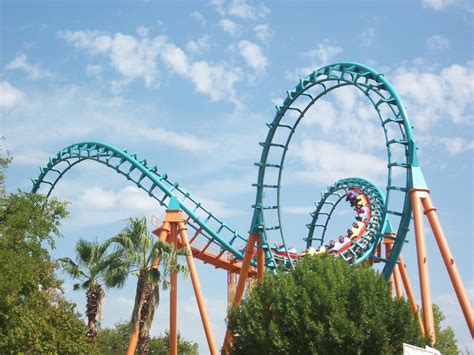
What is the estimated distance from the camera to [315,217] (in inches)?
1401

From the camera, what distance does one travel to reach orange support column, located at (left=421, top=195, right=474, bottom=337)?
63.6 feet

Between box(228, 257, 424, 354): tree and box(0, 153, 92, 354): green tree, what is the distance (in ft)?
19.5

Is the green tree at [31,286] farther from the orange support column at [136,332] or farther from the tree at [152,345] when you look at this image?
Answer: the tree at [152,345]

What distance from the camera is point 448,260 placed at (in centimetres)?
1983

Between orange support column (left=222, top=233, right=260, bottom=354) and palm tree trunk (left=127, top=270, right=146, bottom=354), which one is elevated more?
orange support column (left=222, top=233, right=260, bottom=354)

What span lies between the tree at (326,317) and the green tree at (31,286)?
5.93 m

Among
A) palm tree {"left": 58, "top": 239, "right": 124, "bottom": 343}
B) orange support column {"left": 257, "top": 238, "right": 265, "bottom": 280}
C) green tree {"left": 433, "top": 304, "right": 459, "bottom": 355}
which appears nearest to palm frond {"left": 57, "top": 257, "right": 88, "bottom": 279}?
palm tree {"left": 58, "top": 239, "right": 124, "bottom": 343}

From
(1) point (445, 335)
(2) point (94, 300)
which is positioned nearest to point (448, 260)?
(2) point (94, 300)

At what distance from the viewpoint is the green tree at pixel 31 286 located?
67.1 feet

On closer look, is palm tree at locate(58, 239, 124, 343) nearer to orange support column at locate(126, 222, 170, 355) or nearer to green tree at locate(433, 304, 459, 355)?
orange support column at locate(126, 222, 170, 355)

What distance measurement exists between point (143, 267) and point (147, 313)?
4.51 ft

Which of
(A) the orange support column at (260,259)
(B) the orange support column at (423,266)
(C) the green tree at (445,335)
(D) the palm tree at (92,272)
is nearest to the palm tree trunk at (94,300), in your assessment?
(D) the palm tree at (92,272)

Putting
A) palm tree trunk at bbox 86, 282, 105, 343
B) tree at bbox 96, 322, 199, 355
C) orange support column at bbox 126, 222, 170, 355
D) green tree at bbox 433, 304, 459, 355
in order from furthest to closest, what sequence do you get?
tree at bbox 96, 322, 199, 355 < green tree at bbox 433, 304, 459, 355 < palm tree trunk at bbox 86, 282, 105, 343 < orange support column at bbox 126, 222, 170, 355

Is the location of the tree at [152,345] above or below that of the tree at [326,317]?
above
